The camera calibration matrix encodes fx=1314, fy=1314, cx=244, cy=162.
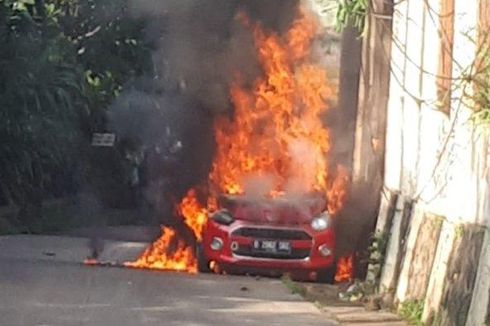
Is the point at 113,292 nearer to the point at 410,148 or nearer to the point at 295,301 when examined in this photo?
the point at 295,301

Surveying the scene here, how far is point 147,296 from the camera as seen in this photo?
46.1 feet

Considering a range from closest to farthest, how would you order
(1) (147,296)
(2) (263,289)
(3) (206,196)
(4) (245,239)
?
1. (1) (147,296)
2. (2) (263,289)
3. (4) (245,239)
4. (3) (206,196)

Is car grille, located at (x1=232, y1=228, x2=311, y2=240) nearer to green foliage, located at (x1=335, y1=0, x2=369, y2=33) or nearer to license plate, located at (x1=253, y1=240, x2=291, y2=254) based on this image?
license plate, located at (x1=253, y1=240, x2=291, y2=254)

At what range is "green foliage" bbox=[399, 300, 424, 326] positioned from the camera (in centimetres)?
1254

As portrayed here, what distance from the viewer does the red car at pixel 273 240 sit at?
17.1 metres

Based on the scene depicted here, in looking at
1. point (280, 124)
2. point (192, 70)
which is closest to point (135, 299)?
point (280, 124)

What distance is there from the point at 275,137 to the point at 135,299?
26.1 feet

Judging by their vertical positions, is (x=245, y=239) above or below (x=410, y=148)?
below

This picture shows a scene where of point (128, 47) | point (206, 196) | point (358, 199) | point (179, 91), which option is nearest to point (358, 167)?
point (358, 199)

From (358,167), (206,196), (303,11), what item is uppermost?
(303,11)

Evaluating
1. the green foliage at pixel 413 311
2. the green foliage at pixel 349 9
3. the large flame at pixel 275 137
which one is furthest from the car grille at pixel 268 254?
the green foliage at pixel 413 311

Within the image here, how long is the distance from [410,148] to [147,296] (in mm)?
3403

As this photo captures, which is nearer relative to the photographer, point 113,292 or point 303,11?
point 113,292

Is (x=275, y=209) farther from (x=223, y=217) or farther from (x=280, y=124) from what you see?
(x=280, y=124)
